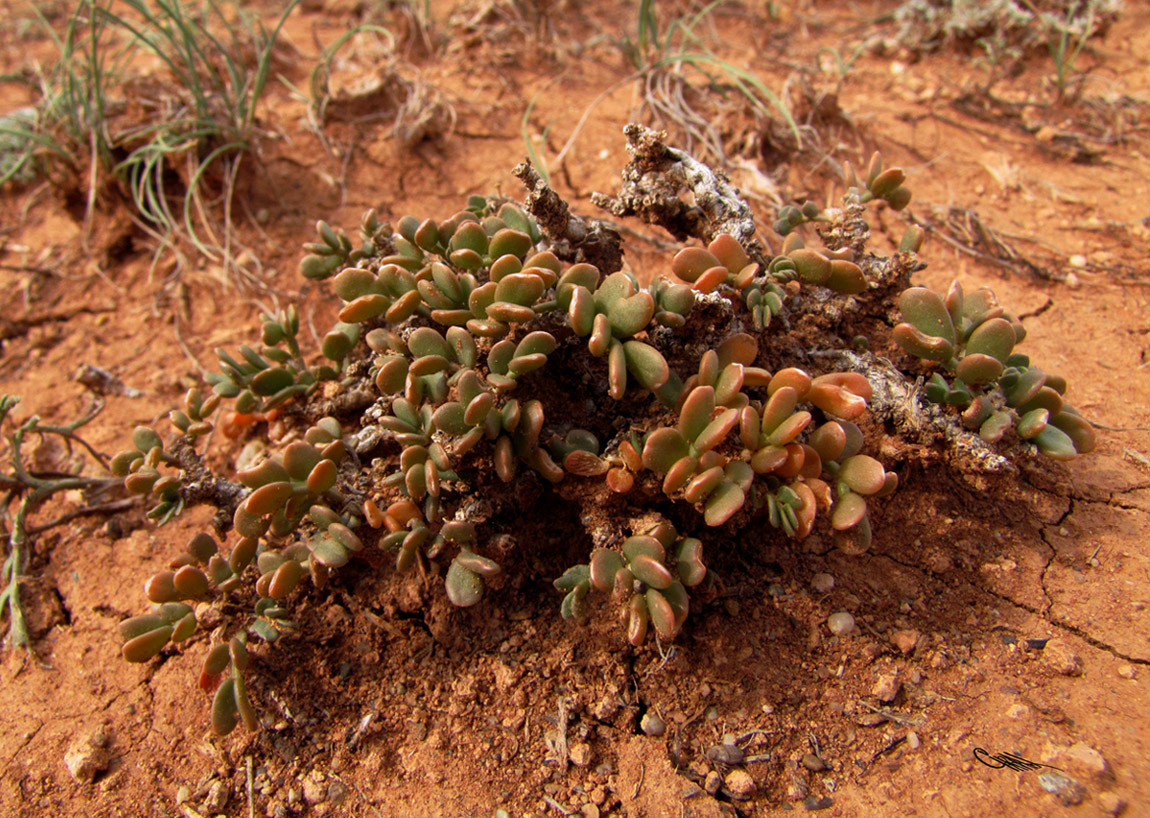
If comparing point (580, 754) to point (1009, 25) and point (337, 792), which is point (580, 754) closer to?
point (337, 792)

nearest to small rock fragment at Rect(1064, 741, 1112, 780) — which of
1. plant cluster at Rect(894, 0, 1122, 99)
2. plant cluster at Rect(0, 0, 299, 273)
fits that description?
plant cluster at Rect(0, 0, 299, 273)

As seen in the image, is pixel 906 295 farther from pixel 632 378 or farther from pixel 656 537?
pixel 656 537

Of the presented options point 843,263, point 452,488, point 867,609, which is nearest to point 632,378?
point 452,488

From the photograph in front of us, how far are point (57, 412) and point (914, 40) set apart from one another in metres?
5.05

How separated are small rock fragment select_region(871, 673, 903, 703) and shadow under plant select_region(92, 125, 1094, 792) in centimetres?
25

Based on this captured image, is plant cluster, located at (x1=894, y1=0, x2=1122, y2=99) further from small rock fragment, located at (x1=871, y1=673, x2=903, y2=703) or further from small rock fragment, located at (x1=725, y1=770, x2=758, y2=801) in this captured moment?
small rock fragment, located at (x1=725, y1=770, x2=758, y2=801)

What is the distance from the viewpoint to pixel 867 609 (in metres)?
1.93

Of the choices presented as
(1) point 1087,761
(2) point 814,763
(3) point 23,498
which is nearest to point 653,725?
(2) point 814,763

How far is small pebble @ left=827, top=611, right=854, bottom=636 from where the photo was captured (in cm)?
188

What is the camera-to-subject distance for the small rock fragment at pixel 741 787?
1.64 metres

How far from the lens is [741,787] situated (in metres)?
1.64

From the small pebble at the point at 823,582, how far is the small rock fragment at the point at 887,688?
26cm
